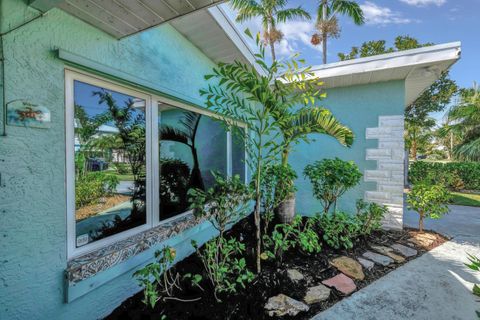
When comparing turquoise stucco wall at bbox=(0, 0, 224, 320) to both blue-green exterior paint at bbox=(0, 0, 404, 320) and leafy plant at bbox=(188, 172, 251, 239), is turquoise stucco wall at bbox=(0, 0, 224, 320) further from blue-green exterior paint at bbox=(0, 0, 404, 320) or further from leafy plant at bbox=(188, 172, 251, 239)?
leafy plant at bbox=(188, 172, 251, 239)

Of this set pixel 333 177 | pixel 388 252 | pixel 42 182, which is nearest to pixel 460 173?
pixel 388 252

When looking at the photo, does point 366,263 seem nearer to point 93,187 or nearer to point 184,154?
point 184,154

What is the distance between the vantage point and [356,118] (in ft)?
15.6

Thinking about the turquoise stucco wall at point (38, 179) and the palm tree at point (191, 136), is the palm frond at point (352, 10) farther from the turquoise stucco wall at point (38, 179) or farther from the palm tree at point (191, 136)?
the turquoise stucco wall at point (38, 179)

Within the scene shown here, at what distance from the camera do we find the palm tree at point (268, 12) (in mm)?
8828

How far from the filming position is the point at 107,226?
2.25 m

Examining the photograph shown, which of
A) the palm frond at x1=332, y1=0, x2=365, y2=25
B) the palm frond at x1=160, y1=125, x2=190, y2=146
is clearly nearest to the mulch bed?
the palm frond at x1=160, y1=125, x2=190, y2=146

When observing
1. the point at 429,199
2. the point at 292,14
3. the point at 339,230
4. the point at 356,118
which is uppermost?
the point at 292,14

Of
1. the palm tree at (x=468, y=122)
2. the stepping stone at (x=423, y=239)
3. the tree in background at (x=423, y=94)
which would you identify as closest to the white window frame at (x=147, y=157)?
the stepping stone at (x=423, y=239)

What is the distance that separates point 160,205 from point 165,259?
88 centimetres

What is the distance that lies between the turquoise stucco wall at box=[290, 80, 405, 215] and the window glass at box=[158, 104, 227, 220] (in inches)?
97.1

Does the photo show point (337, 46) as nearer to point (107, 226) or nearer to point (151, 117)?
point (151, 117)

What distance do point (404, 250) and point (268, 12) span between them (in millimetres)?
10568

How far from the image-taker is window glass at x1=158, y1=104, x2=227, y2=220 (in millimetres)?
2936
